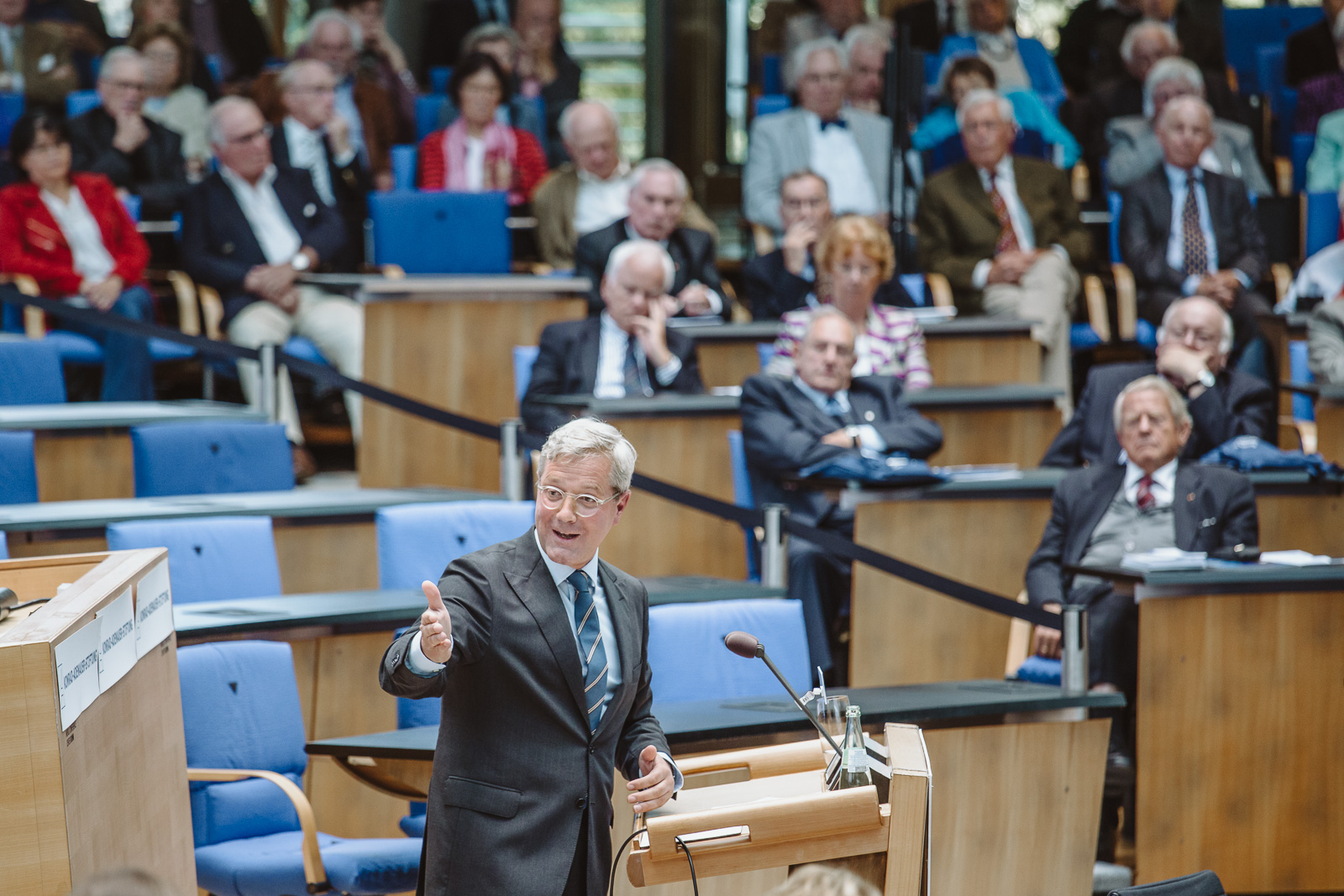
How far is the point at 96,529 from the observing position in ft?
11.9

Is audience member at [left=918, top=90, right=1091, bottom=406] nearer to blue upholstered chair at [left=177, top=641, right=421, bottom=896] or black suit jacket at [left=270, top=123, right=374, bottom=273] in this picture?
black suit jacket at [left=270, top=123, right=374, bottom=273]

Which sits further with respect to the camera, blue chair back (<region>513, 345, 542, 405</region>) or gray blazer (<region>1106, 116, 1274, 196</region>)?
gray blazer (<region>1106, 116, 1274, 196</region>)

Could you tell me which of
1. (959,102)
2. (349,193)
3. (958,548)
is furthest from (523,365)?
(959,102)

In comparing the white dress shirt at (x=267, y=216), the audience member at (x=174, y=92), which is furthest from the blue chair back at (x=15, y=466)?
the audience member at (x=174, y=92)

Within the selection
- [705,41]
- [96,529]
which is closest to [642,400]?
[96,529]

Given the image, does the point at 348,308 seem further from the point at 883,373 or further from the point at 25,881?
the point at 25,881

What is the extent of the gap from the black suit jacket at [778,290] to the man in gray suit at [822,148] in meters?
0.84

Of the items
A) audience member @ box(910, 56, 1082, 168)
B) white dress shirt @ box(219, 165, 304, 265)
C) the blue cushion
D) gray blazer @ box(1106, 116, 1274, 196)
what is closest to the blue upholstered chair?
the blue cushion

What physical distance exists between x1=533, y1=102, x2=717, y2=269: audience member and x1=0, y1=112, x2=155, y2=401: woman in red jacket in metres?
1.47

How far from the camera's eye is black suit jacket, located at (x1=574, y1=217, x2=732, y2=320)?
5.69 metres

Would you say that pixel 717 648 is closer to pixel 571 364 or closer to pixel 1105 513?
pixel 1105 513

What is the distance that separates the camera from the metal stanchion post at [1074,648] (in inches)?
129

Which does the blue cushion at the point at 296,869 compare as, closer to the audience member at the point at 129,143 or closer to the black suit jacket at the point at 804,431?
the black suit jacket at the point at 804,431

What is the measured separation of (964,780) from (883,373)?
2.14 metres
